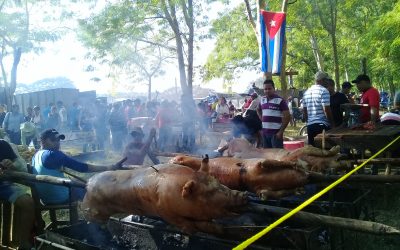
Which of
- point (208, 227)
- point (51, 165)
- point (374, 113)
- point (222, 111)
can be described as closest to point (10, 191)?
point (51, 165)

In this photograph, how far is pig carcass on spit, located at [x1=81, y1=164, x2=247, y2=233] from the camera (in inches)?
118

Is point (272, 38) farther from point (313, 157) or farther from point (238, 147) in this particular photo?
point (313, 157)

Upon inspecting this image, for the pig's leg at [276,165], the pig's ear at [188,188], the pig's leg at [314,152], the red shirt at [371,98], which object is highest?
the red shirt at [371,98]

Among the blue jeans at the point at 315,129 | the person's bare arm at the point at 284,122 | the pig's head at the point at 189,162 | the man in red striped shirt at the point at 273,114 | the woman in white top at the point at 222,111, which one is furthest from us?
the woman in white top at the point at 222,111

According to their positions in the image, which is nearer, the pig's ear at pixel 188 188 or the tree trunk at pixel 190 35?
the pig's ear at pixel 188 188

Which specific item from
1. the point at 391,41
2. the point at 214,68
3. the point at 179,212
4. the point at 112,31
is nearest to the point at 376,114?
the point at 179,212

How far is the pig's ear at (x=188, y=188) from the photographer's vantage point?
297 centimetres

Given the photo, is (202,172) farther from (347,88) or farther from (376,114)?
(347,88)

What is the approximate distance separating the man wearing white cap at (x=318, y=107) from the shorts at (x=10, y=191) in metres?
5.08

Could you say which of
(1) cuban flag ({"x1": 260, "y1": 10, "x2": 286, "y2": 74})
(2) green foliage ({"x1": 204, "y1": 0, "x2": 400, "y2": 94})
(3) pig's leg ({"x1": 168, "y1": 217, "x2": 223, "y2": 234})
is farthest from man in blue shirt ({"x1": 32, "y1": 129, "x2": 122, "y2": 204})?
(2) green foliage ({"x1": 204, "y1": 0, "x2": 400, "y2": 94})

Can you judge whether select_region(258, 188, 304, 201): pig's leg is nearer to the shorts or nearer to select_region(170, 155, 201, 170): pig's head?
select_region(170, 155, 201, 170): pig's head

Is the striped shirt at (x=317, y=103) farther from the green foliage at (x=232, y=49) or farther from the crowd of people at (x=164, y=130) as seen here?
the green foliage at (x=232, y=49)

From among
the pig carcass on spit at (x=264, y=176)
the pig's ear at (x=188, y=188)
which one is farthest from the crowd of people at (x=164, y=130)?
the pig's ear at (x=188, y=188)

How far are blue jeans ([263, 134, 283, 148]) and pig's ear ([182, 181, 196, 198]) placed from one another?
4.31 meters
